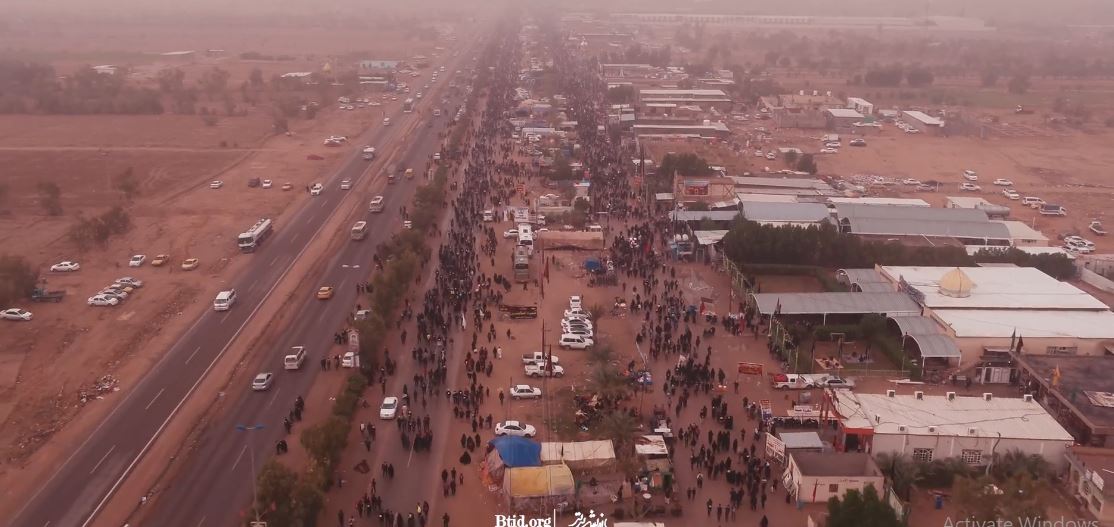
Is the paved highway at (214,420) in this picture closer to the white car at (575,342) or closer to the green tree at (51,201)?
the white car at (575,342)

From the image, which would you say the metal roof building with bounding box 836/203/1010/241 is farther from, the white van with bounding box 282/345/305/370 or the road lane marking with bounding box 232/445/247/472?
the road lane marking with bounding box 232/445/247/472

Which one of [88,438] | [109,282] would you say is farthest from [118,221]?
[88,438]

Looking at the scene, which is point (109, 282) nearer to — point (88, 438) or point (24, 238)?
point (24, 238)

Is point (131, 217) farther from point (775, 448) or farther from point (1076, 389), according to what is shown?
point (1076, 389)

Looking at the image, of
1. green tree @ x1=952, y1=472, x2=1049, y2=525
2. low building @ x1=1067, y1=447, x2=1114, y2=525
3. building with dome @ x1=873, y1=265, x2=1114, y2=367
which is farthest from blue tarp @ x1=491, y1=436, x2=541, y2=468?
building with dome @ x1=873, y1=265, x2=1114, y2=367

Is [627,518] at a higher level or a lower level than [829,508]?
lower

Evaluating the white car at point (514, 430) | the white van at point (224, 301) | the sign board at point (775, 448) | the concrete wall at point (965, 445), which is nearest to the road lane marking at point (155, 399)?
the white van at point (224, 301)

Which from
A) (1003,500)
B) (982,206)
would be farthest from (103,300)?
(982,206)
